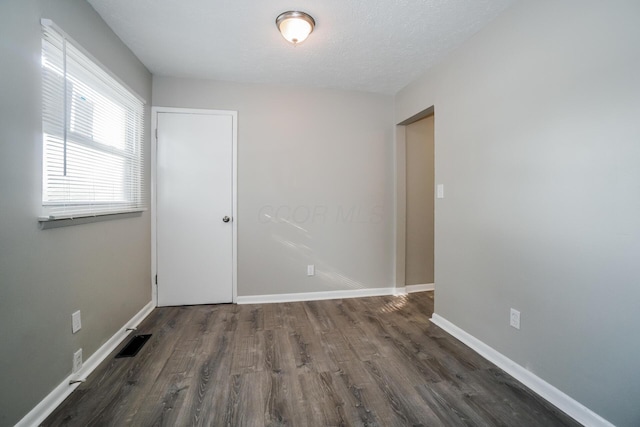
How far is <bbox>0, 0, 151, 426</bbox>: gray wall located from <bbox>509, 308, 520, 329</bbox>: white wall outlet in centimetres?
276

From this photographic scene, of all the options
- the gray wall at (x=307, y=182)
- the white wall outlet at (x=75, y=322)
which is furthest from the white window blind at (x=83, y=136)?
the gray wall at (x=307, y=182)

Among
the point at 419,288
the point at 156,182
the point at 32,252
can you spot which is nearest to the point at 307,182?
the point at 156,182

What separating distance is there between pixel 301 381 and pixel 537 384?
143 centimetres

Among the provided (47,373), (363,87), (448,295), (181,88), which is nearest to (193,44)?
(181,88)

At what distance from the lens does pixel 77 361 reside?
5.60 feet

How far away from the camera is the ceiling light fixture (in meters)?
1.90

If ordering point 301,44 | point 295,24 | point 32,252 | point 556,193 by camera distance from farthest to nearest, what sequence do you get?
point 301,44, point 295,24, point 556,193, point 32,252

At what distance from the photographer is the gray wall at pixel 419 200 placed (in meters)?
3.46

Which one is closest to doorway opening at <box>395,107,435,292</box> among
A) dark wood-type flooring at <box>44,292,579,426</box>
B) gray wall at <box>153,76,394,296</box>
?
gray wall at <box>153,76,394,296</box>

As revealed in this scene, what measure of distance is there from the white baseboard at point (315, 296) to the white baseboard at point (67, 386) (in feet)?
3.71

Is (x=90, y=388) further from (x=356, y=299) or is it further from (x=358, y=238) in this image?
(x=358, y=238)

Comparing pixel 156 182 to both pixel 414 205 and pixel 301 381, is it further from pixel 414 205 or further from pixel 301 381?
pixel 414 205

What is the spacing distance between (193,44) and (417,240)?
3145 mm

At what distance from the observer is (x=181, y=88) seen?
9.67 ft
